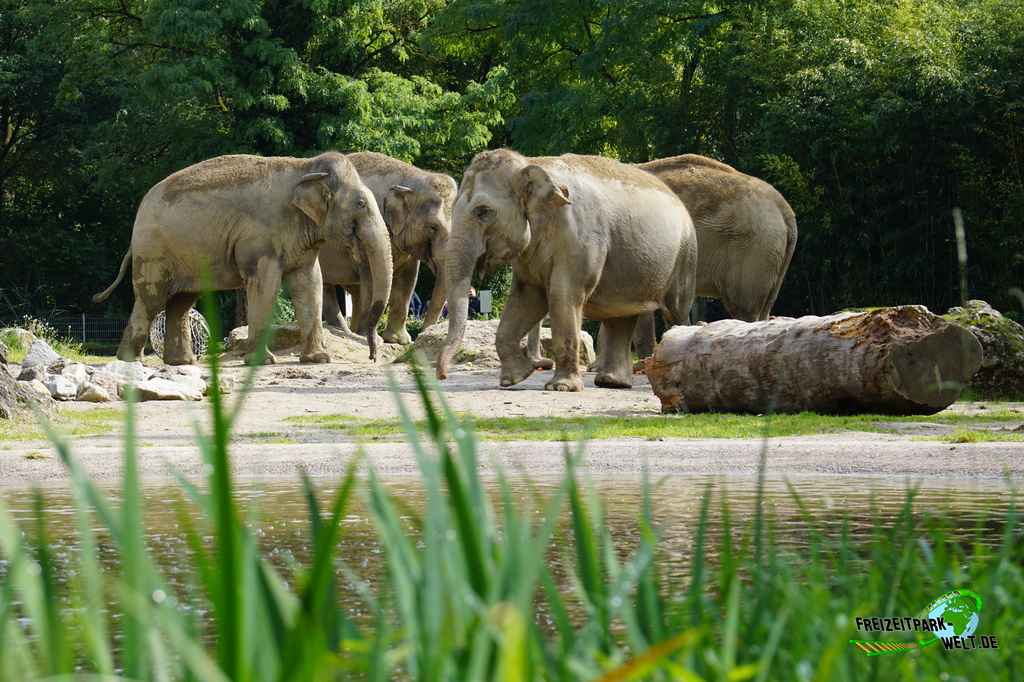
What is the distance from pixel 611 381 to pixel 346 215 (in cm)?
550

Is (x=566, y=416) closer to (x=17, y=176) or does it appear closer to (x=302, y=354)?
(x=302, y=354)

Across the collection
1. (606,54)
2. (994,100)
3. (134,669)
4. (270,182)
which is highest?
(606,54)

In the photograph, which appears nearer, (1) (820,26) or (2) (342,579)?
(2) (342,579)

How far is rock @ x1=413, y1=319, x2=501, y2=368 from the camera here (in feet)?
64.2

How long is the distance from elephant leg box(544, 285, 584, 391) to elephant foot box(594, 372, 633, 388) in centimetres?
81

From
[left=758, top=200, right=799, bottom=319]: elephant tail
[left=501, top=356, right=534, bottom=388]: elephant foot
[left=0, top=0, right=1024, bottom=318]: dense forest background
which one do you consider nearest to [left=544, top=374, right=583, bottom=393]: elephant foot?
[left=501, top=356, right=534, bottom=388]: elephant foot

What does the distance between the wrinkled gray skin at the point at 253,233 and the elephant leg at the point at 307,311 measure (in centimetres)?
1

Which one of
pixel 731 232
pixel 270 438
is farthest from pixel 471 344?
pixel 270 438

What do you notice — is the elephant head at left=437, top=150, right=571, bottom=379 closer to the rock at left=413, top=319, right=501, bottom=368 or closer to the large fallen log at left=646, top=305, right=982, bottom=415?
the large fallen log at left=646, top=305, right=982, bottom=415

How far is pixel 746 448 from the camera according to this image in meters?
8.96

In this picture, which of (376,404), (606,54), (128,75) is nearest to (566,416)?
(376,404)

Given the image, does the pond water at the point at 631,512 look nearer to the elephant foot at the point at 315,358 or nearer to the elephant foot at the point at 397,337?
the elephant foot at the point at 315,358

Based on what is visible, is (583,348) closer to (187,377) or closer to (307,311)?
(307,311)

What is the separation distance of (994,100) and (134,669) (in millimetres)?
25950
